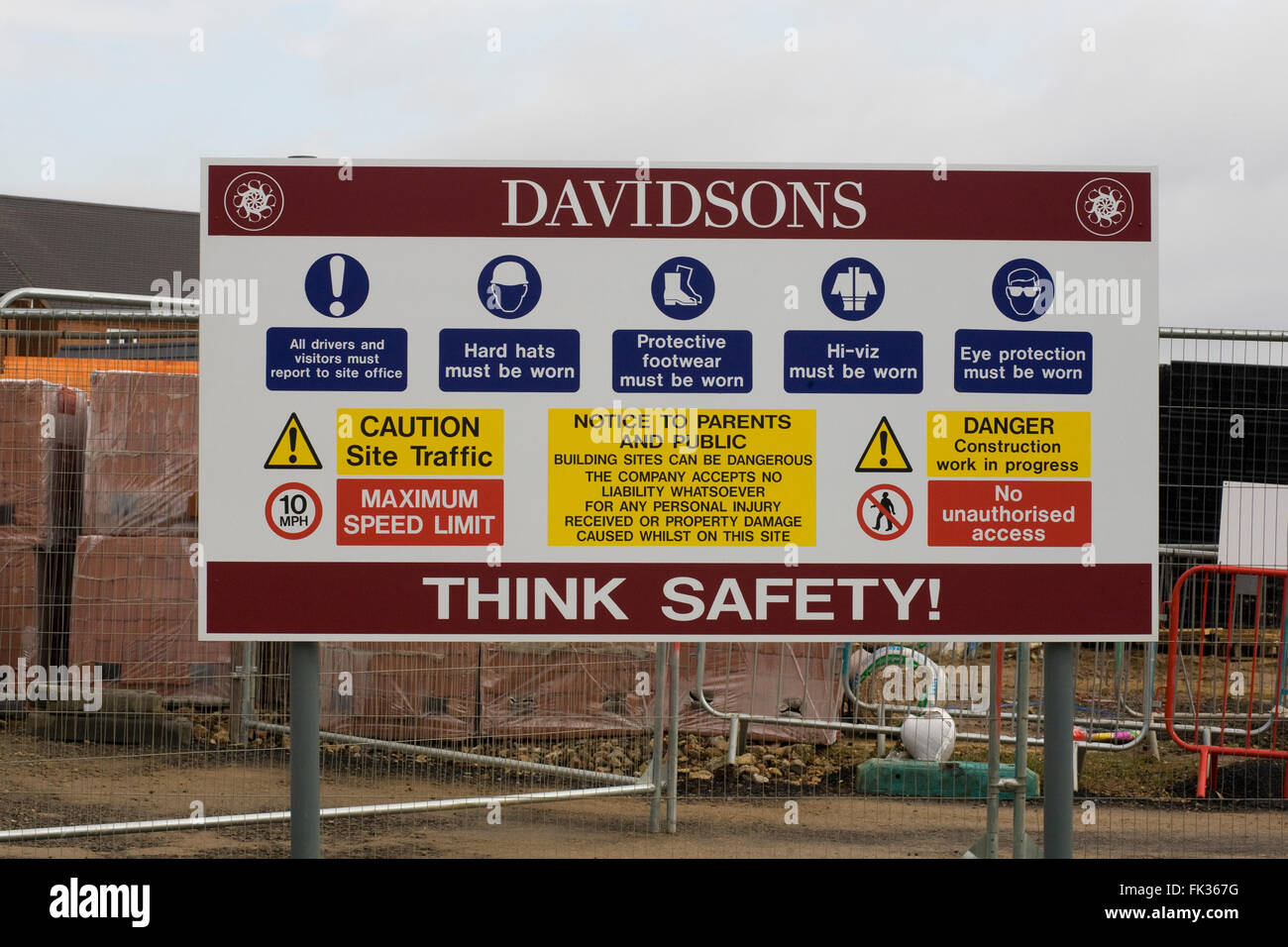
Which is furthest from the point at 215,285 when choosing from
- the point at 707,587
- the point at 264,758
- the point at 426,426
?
Result: the point at 264,758

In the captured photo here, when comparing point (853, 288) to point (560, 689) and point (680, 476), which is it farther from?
point (560, 689)

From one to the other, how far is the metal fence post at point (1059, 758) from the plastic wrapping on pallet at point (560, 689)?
3.04 meters

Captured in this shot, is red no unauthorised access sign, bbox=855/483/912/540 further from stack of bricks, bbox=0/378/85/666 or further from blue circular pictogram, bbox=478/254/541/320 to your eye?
stack of bricks, bbox=0/378/85/666

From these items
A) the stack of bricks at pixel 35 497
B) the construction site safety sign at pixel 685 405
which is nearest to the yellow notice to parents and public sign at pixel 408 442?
the construction site safety sign at pixel 685 405

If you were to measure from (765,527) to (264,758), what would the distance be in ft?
12.0

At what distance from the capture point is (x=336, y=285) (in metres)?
5.25

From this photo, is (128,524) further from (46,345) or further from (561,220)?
(561,220)

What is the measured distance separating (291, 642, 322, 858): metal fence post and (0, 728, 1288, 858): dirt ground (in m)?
1.76

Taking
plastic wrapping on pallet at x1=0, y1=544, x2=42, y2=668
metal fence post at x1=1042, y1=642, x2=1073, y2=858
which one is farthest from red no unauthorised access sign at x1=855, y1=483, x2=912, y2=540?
plastic wrapping on pallet at x1=0, y1=544, x2=42, y2=668

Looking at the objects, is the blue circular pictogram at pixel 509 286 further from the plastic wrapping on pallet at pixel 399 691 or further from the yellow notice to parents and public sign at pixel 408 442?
the plastic wrapping on pallet at pixel 399 691

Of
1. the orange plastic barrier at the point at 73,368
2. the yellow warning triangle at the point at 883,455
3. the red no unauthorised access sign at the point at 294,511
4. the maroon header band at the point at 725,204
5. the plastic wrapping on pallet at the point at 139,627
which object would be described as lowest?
the plastic wrapping on pallet at the point at 139,627

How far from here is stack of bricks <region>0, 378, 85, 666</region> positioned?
8.37 meters

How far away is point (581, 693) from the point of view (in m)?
7.86

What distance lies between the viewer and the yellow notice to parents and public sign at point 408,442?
5.27 meters
